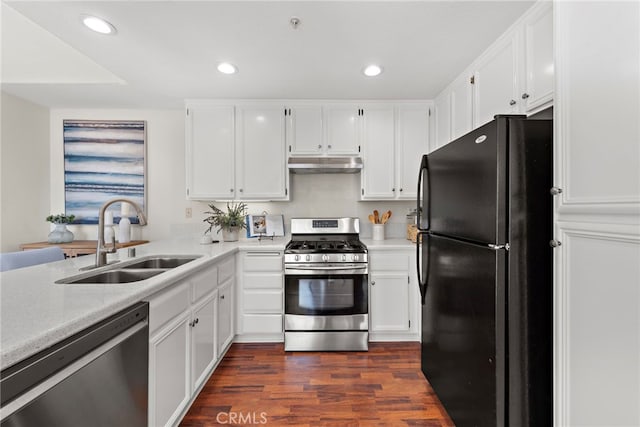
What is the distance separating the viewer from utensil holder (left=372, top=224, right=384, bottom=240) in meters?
3.17

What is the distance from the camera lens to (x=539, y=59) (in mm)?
1601

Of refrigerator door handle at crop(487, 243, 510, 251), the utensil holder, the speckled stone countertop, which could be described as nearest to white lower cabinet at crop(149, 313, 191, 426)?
the speckled stone countertop

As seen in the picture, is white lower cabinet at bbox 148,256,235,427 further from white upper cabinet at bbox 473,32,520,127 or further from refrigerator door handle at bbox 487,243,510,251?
white upper cabinet at bbox 473,32,520,127

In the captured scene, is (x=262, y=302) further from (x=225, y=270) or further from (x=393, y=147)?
(x=393, y=147)

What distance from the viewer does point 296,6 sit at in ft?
5.34

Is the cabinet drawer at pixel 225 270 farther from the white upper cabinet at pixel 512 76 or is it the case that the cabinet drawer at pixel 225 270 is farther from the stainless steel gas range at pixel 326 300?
the white upper cabinet at pixel 512 76

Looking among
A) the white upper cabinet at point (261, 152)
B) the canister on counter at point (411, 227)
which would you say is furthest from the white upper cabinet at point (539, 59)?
the white upper cabinet at point (261, 152)

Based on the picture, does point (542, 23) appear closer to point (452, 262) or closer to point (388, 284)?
point (452, 262)

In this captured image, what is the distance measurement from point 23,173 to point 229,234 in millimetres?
2282

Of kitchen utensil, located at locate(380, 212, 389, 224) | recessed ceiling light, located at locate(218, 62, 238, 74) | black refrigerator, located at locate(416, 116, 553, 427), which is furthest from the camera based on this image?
kitchen utensil, located at locate(380, 212, 389, 224)

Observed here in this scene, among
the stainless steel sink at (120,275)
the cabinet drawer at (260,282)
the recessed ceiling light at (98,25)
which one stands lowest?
the cabinet drawer at (260,282)

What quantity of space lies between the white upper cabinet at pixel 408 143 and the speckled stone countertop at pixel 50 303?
88.2 inches

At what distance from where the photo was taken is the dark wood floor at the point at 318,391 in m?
1.79

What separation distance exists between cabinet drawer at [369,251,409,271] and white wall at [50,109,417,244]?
616 millimetres
